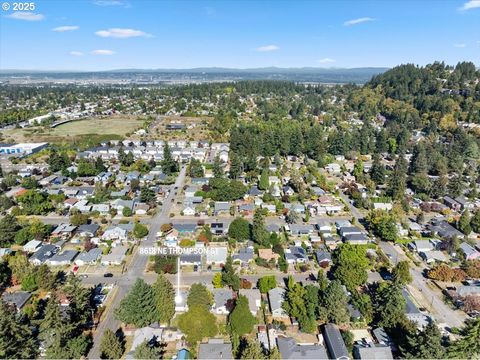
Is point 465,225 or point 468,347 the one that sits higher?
point 465,225

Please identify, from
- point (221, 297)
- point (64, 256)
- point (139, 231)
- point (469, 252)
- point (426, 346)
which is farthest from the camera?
point (139, 231)

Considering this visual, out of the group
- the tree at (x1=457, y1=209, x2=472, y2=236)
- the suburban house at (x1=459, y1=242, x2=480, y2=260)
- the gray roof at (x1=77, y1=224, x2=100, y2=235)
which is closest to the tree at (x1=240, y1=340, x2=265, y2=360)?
the gray roof at (x1=77, y1=224, x2=100, y2=235)

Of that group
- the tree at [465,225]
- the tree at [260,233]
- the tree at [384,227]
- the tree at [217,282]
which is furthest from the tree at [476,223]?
the tree at [217,282]

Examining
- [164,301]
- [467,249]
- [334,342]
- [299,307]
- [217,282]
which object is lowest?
[334,342]

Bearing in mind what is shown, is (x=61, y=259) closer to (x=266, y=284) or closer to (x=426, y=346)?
(x=266, y=284)

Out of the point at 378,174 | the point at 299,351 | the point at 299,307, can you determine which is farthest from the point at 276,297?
the point at 378,174

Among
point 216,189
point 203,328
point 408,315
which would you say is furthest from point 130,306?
point 216,189

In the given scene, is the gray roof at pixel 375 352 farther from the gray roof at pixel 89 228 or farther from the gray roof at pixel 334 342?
the gray roof at pixel 89 228
